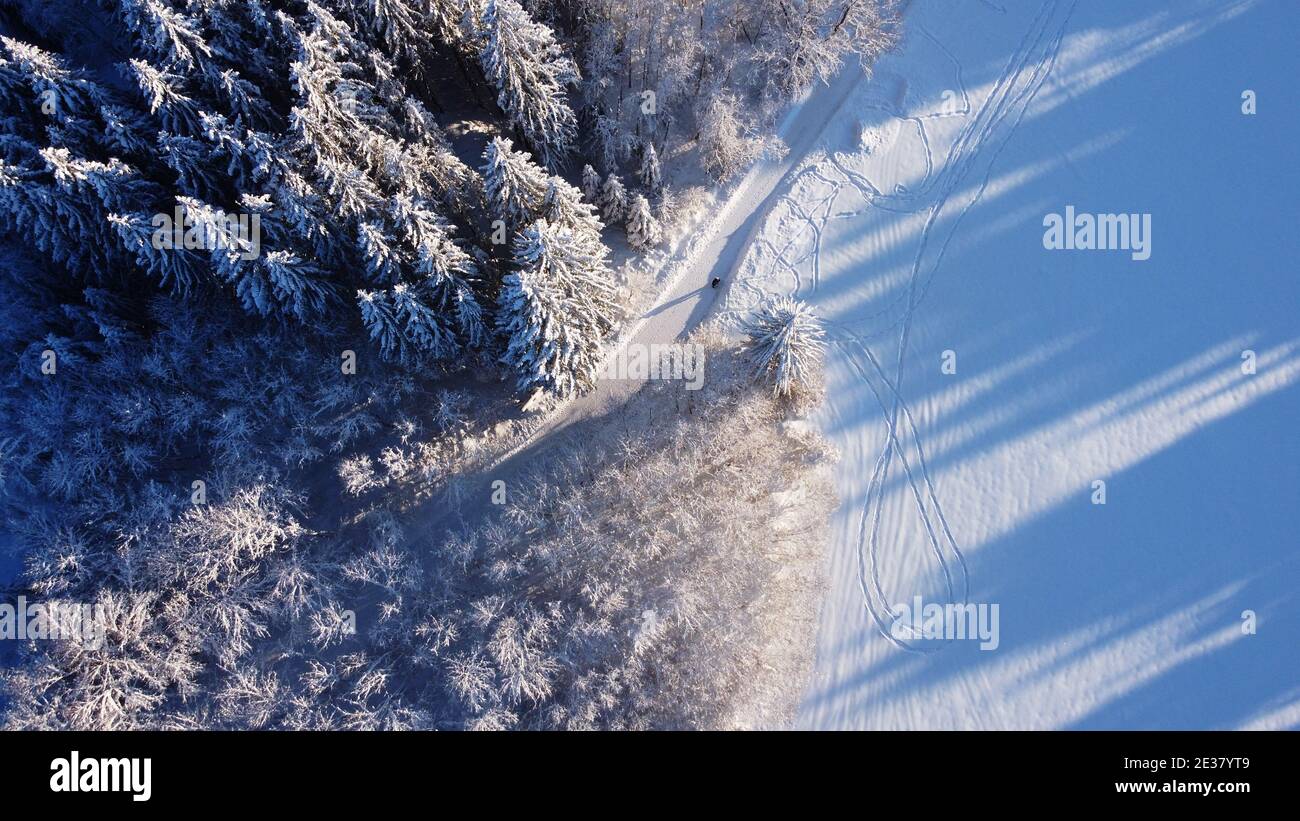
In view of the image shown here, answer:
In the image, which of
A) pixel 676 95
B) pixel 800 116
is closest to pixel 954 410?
pixel 800 116

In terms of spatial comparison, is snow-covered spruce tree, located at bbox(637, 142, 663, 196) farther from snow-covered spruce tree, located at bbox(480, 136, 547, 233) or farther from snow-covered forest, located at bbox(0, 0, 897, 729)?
snow-covered spruce tree, located at bbox(480, 136, 547, 233)

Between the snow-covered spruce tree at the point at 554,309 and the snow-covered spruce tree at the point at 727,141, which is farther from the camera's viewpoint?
the snow-covered spruce tree at the point at 727,141

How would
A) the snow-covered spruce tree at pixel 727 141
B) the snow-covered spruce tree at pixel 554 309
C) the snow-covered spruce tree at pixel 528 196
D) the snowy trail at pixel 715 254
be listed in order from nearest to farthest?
the snow-covered spruce tree at pixel 554 309
the snow-covered spruce tree at pixel 528 196
the snow-covered spruce tree at pixel 727 141
the snowy trail at pixel 715 254

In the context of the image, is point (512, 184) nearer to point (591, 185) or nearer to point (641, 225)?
point (591, 185)

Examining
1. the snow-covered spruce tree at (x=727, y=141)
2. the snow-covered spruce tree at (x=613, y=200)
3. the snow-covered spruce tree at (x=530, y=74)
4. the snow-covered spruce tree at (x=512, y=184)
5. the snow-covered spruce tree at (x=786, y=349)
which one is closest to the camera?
the snow-covered spruce tree at (x=512, y=184)

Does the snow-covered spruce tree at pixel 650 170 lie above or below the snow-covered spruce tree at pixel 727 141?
below

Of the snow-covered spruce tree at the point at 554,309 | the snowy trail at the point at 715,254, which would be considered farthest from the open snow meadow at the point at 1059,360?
the snow-covered spruce tree at the point at 554,309

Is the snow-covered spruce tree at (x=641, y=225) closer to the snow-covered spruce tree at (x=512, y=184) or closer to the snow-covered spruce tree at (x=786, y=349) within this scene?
the snow-covered spruce tree at (x=512, y=184)
